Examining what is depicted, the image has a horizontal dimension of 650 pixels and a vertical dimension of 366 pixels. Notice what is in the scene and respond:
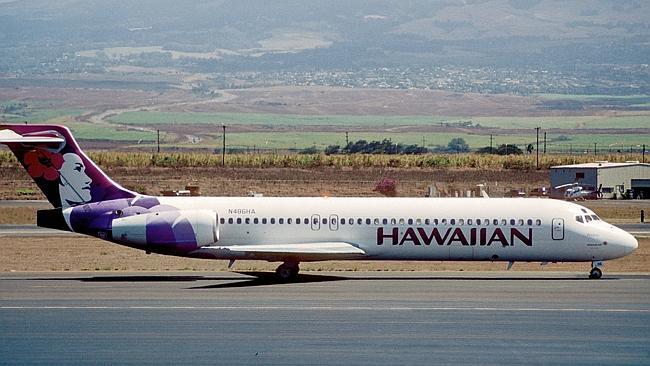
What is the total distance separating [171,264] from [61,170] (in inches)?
328

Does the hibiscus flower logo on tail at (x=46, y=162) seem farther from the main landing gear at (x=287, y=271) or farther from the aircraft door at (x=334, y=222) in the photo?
the aircraft door at (x=334, y=222)

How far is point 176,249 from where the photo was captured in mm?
40719

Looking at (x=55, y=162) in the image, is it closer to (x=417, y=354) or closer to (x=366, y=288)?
(x=366, y=288)

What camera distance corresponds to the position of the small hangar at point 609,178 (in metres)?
101

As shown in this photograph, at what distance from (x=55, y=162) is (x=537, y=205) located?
54.5 ft

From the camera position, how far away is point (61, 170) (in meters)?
41.1

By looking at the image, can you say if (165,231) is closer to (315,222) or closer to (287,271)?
(287,271)

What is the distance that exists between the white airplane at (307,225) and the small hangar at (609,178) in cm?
6019

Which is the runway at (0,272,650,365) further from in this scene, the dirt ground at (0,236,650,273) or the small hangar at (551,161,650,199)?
the small hangar at (551,161,650,199)

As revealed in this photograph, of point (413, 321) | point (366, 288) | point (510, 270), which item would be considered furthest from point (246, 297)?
point (510, 270)

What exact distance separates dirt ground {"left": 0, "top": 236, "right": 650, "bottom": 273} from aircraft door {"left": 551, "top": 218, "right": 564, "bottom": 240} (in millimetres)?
4934

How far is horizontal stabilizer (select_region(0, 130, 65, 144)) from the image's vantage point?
133 feet

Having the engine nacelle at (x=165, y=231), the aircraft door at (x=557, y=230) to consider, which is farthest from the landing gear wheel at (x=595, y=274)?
the engine nacelle at (x=165, y=231)

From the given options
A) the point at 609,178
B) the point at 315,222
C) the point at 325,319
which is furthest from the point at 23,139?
the point at 609,178
